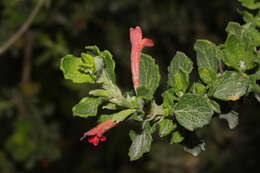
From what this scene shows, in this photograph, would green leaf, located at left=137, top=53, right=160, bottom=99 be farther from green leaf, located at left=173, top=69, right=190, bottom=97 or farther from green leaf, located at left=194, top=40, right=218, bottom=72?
green leaf, located at left=194, top=40, right=218, bottom=72

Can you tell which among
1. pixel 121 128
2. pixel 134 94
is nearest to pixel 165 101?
pixel 134 94

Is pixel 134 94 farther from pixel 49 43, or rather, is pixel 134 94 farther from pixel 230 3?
pixel 230 3

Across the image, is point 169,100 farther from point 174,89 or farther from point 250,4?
point 250,4

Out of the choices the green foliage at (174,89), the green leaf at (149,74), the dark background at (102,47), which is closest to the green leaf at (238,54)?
the green foliage at (174,89)

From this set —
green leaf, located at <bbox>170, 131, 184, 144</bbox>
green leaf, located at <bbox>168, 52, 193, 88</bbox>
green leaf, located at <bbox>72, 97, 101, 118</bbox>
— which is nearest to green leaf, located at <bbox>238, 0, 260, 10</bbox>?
green leaf, located at <bbox>168, 52, 193, 88</bbox>

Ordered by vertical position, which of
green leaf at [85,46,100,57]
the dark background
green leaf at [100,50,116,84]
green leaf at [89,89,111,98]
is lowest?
the dark background

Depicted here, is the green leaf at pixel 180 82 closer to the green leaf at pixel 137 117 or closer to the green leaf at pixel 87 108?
the green leaf at pixel 137 117
